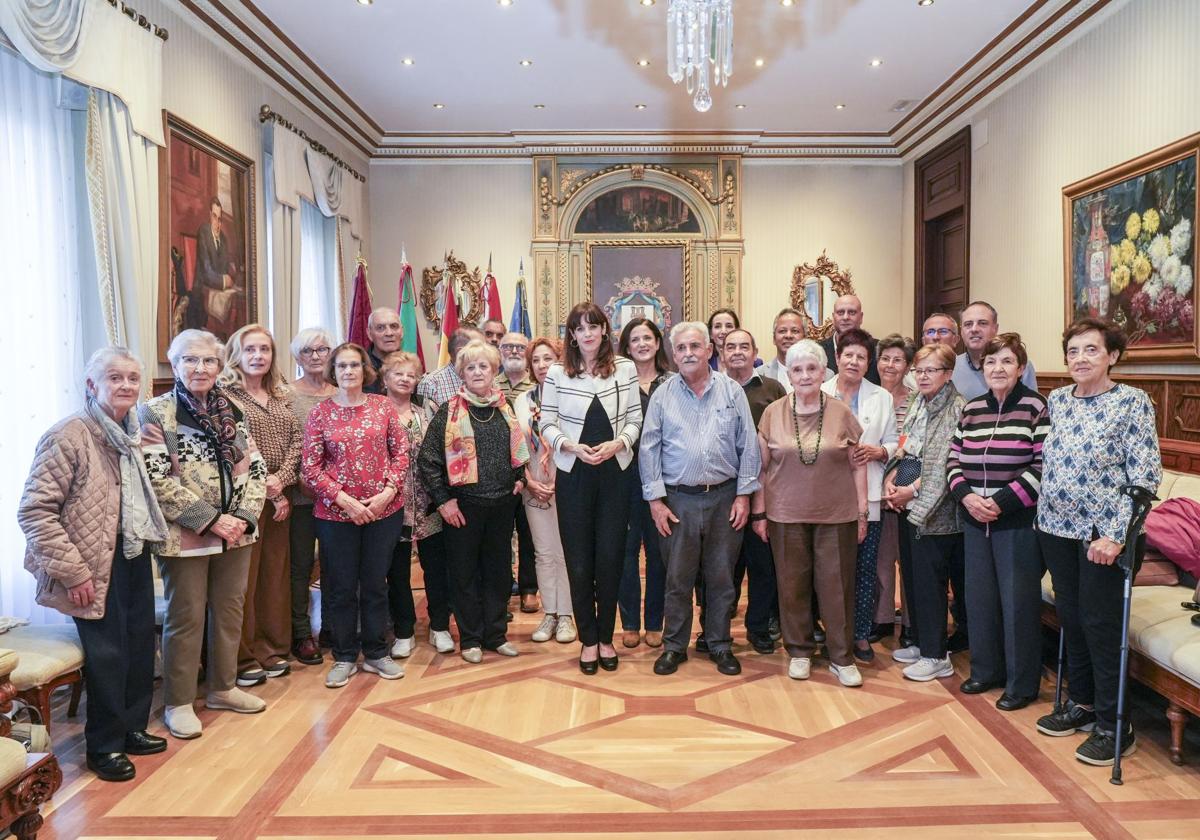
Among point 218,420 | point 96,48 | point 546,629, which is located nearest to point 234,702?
point 218,420

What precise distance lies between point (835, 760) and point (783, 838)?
0.59 m

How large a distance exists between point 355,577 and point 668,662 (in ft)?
4.91

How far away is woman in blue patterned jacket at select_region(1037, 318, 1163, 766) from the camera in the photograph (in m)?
2.91

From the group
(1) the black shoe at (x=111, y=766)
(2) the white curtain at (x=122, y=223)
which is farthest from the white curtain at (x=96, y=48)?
(1) the black shoe at (x=111, y=766)

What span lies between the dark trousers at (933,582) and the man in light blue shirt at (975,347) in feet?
2.62

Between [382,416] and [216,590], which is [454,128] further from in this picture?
[216,590]

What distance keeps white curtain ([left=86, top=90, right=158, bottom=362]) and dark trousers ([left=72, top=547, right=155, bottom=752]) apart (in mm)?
1739

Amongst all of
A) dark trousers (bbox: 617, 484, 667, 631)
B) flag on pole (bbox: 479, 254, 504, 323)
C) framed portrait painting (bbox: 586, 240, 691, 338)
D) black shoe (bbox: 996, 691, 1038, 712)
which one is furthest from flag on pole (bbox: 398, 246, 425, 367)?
black shoe (bbox: 996, 691, 1038, 712)

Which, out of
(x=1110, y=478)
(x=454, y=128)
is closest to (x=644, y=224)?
(x=454, y=128)

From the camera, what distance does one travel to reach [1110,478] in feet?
9.66

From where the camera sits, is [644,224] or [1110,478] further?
A: [644,224]

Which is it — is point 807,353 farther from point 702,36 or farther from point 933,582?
point 702,36

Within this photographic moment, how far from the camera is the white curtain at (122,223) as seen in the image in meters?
4.14

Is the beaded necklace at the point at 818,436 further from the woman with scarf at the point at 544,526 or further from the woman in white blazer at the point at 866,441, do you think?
the woman with scarf at the point at 544,526
